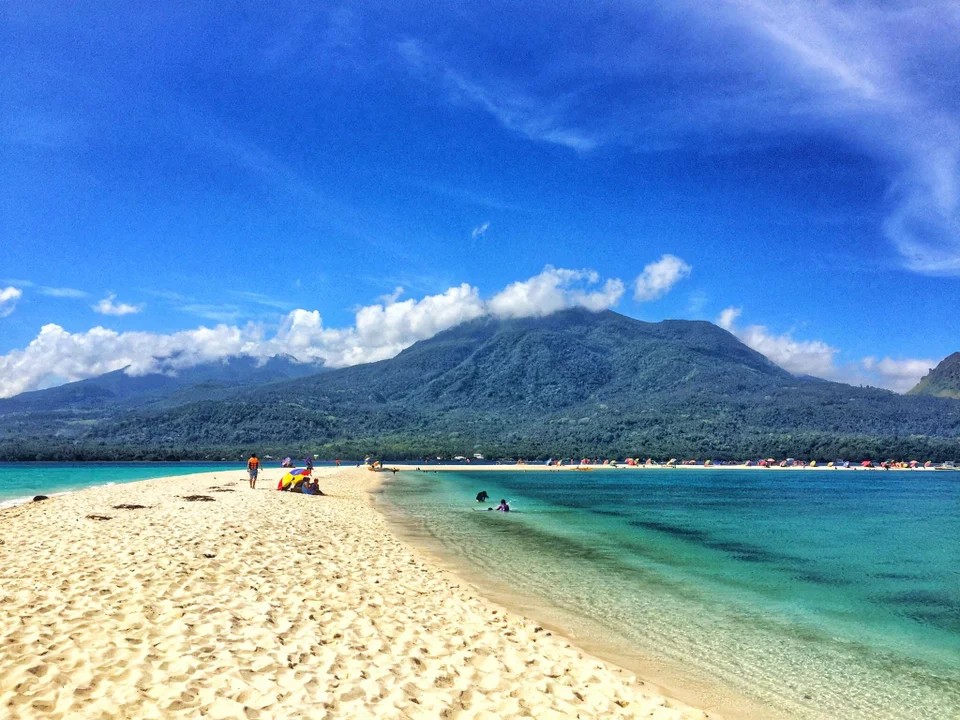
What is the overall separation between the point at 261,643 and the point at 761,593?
582 inches

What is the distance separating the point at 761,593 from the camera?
17.5 metres

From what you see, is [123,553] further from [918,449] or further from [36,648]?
[918,449]

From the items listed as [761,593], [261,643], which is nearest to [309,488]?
[761,593]

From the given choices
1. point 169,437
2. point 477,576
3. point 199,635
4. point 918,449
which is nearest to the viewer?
point 199,635

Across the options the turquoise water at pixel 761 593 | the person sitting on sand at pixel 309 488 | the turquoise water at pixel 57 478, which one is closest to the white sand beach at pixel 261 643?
the turquoise water at pixel 761 593

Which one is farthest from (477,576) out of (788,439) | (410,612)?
(788,439)

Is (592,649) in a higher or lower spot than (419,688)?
lower

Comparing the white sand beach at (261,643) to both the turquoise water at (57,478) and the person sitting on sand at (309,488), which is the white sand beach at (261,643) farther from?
the turquoise water at (57,478)

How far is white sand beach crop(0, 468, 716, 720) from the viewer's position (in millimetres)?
6836

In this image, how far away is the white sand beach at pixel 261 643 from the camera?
6.84 metres

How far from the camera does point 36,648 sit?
745 cm

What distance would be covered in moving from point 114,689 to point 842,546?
30.1 m

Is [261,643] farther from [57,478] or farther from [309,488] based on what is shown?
[57,478]

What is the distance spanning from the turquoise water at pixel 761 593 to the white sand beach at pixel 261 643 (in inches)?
106
